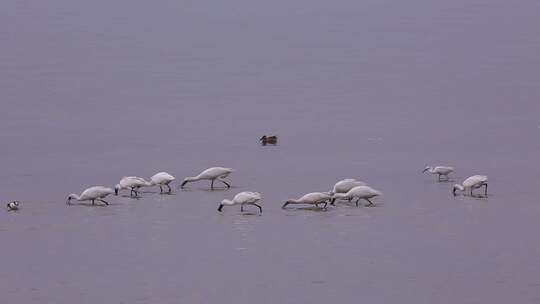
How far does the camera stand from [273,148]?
106ft

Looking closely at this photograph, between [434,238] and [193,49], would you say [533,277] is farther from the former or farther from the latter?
[193,49]

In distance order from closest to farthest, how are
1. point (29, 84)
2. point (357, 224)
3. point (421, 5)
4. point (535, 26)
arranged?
1. point (357, 224)
2. point (29, 84)
3. point (535, 26)
4. point (421, 5)

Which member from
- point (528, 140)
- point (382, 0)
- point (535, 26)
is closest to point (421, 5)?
point (382, 0)

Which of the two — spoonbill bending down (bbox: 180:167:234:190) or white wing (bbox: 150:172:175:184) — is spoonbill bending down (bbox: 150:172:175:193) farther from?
spoonbill bending down (bbox: 180:167:234:190)

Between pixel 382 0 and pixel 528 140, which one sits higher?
pixel 382 0

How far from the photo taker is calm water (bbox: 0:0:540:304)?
1975cm

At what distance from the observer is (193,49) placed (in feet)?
177

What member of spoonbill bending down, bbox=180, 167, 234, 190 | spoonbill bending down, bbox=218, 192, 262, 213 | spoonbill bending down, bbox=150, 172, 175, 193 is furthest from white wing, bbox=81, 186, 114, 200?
spoonbill bending down, bbox=180, 167, 234, 190

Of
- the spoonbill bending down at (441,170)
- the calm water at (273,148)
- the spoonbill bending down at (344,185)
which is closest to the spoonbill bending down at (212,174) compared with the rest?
the calm water at (273,148)

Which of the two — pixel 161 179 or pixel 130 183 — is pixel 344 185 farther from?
pixel 130 183

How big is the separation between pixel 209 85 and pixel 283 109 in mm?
5244

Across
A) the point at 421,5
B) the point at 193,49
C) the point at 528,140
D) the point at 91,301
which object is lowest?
the point at 91,301

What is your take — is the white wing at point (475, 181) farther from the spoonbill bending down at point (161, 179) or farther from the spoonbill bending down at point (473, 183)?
the spoonbill bending down at point (161, 179)

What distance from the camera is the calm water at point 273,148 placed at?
19750 millimetres
